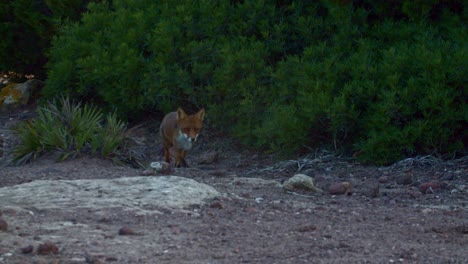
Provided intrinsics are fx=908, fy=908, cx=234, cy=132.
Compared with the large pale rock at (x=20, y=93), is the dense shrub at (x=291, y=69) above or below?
above

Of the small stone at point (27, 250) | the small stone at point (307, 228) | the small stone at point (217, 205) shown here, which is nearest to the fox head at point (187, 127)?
the small stone at point (217, 205)

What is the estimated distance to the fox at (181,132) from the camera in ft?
39.6

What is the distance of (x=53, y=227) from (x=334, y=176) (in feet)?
14.4

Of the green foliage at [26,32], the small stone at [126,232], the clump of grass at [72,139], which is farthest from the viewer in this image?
the green foliage at [26,32]

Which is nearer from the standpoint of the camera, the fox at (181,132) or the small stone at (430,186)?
the small stone at (430,186)

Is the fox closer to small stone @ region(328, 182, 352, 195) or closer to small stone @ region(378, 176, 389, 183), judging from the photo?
small stone @ region(378, 176, 389, 183)

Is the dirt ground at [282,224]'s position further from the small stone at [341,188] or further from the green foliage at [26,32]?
the green foliage at [26,32]

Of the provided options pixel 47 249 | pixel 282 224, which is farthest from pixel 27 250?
pixel 282 224

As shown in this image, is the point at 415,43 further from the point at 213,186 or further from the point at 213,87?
the point at 213,186

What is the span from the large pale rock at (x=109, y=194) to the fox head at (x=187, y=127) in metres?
3.49

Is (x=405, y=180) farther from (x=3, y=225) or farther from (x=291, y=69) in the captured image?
(x=3, y=225)

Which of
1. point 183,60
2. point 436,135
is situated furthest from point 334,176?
point 183,60

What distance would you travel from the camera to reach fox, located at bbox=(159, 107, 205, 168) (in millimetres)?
12062

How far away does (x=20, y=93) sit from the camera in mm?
18375
